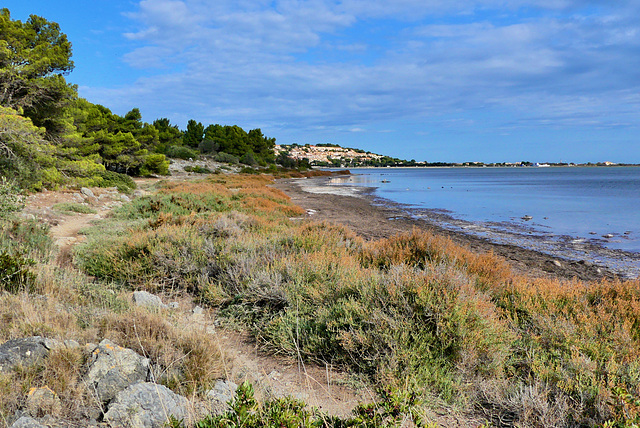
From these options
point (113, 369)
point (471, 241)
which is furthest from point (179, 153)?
point (113, 369)

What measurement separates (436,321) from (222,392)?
2216 millimetres

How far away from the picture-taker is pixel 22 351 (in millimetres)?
3094

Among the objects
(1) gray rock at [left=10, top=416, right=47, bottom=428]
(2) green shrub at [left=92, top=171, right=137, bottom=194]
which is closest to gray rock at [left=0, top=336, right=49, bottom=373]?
(1) gray rock at [left=10, top=416, right=47, bottom=428]

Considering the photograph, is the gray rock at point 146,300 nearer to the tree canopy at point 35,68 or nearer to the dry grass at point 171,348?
the dry grass at point 171,348

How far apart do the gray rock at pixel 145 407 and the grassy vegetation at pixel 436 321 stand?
4.40ft

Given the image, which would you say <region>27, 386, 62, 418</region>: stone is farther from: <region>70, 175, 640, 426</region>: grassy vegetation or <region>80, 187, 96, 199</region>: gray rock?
<region>80, 187, 96, 199</region>: gray rock

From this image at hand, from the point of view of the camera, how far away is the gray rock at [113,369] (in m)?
2.88

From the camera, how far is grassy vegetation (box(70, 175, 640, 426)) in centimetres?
318

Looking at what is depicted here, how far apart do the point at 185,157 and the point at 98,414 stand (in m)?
54.2

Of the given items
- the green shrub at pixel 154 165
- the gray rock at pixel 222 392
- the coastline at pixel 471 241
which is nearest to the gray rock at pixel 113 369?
the gray rock at pixel 222 392

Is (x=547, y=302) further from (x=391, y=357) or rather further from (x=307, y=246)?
(x=307, y=246)

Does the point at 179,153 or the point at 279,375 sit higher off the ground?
the point at 179,153

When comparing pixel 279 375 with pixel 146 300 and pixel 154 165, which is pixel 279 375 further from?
pixel 154 165

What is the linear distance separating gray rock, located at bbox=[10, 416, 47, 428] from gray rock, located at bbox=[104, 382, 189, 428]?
1.27 ft
